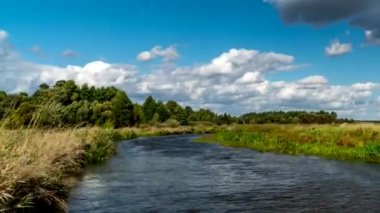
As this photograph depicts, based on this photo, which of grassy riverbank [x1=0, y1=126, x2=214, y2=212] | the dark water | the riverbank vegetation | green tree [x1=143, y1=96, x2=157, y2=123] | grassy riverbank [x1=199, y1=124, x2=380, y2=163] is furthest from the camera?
green tree [x1=143, y1=96, x2=157, y2=123]

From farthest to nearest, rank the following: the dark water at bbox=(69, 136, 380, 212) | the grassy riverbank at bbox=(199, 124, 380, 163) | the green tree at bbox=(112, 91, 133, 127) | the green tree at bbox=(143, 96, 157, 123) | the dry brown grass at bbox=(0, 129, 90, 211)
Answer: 1. the green tree at bbox=(143, 96, 157, 123)
2. the green tree at bbox=(112, 91, 133, 127)
3. the grassy riverbank at bbox=(199, 124, 380, 163)
4. the dark water at bbox=(69, 136, 380, 212)
5. the dry brown grass at bbox=(0, 129, 90, 211)

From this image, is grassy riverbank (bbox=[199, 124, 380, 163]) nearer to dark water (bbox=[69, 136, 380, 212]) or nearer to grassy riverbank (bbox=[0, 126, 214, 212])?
dark water (bbox=[69, 136, 380, 212])

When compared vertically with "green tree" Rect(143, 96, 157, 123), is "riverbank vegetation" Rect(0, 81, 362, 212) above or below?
below

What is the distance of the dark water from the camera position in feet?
59.8

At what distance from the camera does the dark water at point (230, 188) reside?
18.2m

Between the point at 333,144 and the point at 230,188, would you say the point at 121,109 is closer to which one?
the point at 333,144

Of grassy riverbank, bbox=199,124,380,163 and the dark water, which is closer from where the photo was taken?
the dark water

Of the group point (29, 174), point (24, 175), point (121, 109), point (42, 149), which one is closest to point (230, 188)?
point (42, 149)

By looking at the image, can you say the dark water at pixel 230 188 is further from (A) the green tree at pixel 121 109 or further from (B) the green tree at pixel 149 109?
(B) the green tree at pixel 149 109

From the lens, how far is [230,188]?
909 inches

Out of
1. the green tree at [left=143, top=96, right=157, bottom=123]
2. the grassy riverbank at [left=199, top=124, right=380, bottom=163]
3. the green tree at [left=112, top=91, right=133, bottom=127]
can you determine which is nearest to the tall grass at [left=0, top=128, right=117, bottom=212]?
the grassy riverbank at [left=199, top=124, right=380, bottom=163]

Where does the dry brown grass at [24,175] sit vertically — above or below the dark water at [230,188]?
above

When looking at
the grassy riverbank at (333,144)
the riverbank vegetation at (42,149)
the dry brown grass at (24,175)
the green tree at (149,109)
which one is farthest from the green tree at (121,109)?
the dry brown grass at (24,175)

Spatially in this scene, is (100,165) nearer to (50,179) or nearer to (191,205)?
(191,205)
